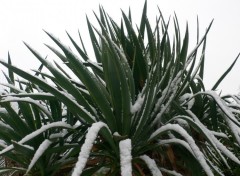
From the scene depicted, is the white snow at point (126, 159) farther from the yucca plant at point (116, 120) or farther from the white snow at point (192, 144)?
the white snow at point (192, 144)

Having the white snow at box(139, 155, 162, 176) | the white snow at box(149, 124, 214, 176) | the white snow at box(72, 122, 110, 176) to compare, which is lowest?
the white snow at box(139, 155, 162, 176)

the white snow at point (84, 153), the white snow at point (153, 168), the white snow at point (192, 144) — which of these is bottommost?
the white snow at point (153, 168)

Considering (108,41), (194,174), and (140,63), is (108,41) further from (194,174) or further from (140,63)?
(194,174)

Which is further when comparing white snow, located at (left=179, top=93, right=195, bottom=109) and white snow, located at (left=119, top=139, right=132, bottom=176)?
white snow, located at (left=179, top=93, right=195, bottom=109)

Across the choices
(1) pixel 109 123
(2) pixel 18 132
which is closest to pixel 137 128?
(1) pixel 109 123

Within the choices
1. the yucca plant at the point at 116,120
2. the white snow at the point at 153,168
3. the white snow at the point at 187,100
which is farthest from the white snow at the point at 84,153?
the white snow at the point at 187,100

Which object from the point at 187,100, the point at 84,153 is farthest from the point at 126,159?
the point at 187,100

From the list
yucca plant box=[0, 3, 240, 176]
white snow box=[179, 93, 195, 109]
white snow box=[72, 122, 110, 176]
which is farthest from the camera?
white snow box=[179, 93, 195, 109]

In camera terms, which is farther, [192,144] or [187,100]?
[187,100]

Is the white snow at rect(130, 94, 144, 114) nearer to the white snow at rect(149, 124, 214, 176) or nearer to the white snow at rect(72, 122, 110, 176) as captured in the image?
the white snow at rect(149, 124, 214, 176)

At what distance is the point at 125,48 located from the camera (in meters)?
1.62

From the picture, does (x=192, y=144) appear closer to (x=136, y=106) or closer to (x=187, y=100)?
(x=136, y=106)

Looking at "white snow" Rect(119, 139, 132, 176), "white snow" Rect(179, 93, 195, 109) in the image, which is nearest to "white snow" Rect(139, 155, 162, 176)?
"white snow" Rect(119, 139, 132, 176)

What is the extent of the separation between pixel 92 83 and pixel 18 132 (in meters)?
0.39
